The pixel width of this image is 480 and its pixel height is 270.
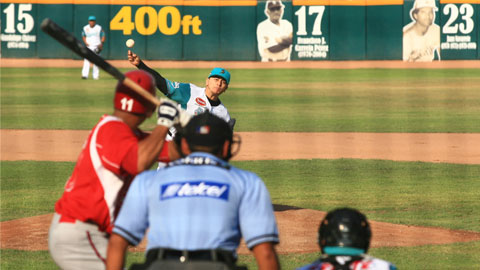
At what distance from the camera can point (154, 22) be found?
41312mm

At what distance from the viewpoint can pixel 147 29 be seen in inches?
1631

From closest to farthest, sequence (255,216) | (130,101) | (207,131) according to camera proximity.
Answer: (255,216) → (207,131) → (130,101)

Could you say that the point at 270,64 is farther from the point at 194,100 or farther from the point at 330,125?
the point at 194,100

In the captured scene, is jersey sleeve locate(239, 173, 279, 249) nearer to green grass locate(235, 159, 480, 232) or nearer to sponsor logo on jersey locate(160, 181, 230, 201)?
sponsor logo on jersey locate(160, 181, 230, 201)

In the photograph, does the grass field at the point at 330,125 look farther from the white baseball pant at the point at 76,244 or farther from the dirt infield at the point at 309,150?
the white baseball pant at the point at 76,244

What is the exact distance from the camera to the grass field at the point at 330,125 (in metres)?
10.2

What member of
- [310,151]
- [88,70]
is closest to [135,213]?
[310,151]

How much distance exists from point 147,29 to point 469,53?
1509 centimetres

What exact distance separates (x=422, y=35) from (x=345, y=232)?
3863 cm

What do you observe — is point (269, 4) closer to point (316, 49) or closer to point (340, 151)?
point (316, 49)

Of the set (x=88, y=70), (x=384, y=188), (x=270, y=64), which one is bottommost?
(x=384, y=188)

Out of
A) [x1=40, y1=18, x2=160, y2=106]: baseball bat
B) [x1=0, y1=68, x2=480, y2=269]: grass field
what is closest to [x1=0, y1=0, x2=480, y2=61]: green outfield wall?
[x1=0, y1=68, x2=480, y2=269]: grass field

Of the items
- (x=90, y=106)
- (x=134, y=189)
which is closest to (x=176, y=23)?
(x=90, y=106)

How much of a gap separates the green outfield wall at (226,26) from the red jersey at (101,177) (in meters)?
36.6
